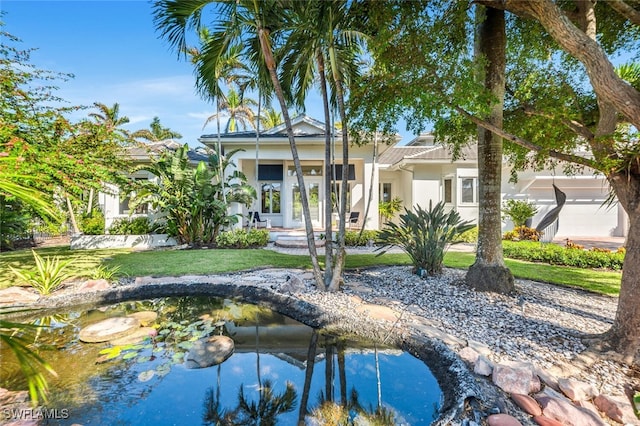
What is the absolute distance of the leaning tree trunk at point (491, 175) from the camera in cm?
613

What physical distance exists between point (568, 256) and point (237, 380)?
1106cm

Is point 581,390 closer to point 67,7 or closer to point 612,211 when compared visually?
point 67,7

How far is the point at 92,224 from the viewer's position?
1472 centimetres

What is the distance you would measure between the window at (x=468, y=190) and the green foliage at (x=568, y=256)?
6.06 metres

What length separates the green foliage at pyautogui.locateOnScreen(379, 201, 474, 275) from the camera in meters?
7.57

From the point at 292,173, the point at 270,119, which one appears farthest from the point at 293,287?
the point at 270,119

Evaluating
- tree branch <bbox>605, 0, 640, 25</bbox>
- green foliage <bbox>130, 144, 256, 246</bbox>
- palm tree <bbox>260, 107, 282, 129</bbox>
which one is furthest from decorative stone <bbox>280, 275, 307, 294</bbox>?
palm tree <bbox>260, 107, 282, 129</bbox>

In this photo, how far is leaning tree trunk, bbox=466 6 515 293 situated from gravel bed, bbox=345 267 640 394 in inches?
14.9

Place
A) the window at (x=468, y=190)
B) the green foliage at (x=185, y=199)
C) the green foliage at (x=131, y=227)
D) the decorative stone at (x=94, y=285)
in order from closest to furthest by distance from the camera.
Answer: the decorative stone at (x=94, y=285) < the green foliage at (x=185, y=199) < the green foliage at (x=131, y=227) < the window at (x=468, y=190)

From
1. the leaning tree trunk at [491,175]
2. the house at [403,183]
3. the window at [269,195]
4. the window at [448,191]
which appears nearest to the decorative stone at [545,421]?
the leaning tree trunk at [491,175]

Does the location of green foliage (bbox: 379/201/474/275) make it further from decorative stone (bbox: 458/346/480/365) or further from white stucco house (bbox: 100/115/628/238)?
white stucco house (bbox: 100/115/628/238)

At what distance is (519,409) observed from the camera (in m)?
2.95

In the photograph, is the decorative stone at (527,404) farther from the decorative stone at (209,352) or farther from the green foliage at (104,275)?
the green foliage at (104,275)

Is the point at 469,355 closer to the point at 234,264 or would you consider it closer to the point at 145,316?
the point at 145,316
